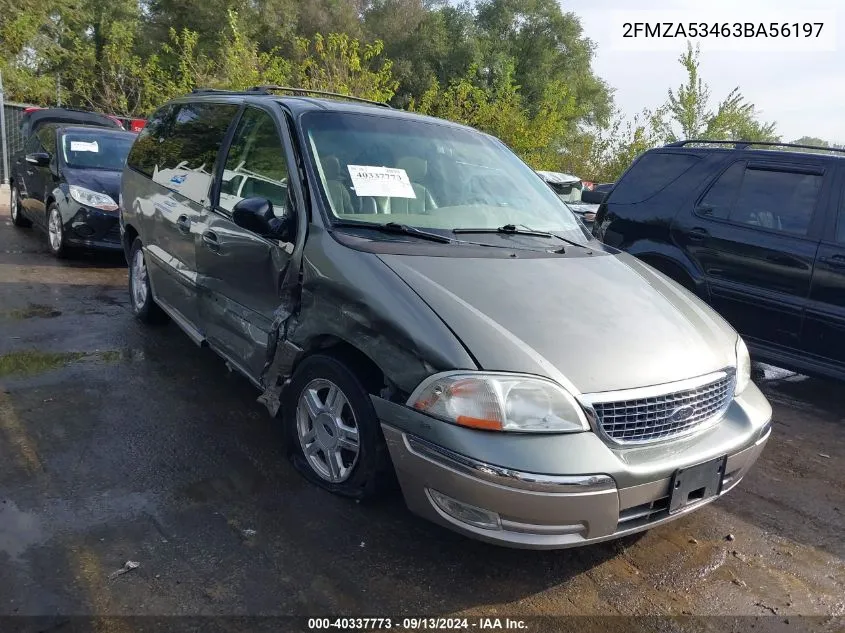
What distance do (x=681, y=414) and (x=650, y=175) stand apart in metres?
3.87

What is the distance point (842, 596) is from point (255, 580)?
2395 millimetres

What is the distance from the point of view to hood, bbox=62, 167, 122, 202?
780 cm

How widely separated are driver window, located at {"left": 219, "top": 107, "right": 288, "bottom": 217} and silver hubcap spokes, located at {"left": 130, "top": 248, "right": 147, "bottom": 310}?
177 centimetres

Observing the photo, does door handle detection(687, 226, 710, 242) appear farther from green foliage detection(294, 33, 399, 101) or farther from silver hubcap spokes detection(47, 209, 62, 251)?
green foliage detection(294, 33, 399, 101)

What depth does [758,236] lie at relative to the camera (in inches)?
207

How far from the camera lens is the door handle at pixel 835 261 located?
15.8 feet

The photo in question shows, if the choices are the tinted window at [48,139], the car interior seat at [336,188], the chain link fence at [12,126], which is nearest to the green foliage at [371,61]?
the chain link fence at [12,126]

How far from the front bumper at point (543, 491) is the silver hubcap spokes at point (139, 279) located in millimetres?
3537

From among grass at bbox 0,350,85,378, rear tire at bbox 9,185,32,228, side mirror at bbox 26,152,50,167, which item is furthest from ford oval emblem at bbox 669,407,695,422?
rear tire at bbox 9,185,32,228

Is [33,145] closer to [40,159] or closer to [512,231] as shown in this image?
[40,159]

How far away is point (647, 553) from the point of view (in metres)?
3.03

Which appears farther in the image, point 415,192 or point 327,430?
point 415,192

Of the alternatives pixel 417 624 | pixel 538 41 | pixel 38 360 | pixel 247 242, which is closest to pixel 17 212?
pixel 38 360

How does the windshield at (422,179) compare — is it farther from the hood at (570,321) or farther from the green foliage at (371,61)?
the green foliage at (371,61)
